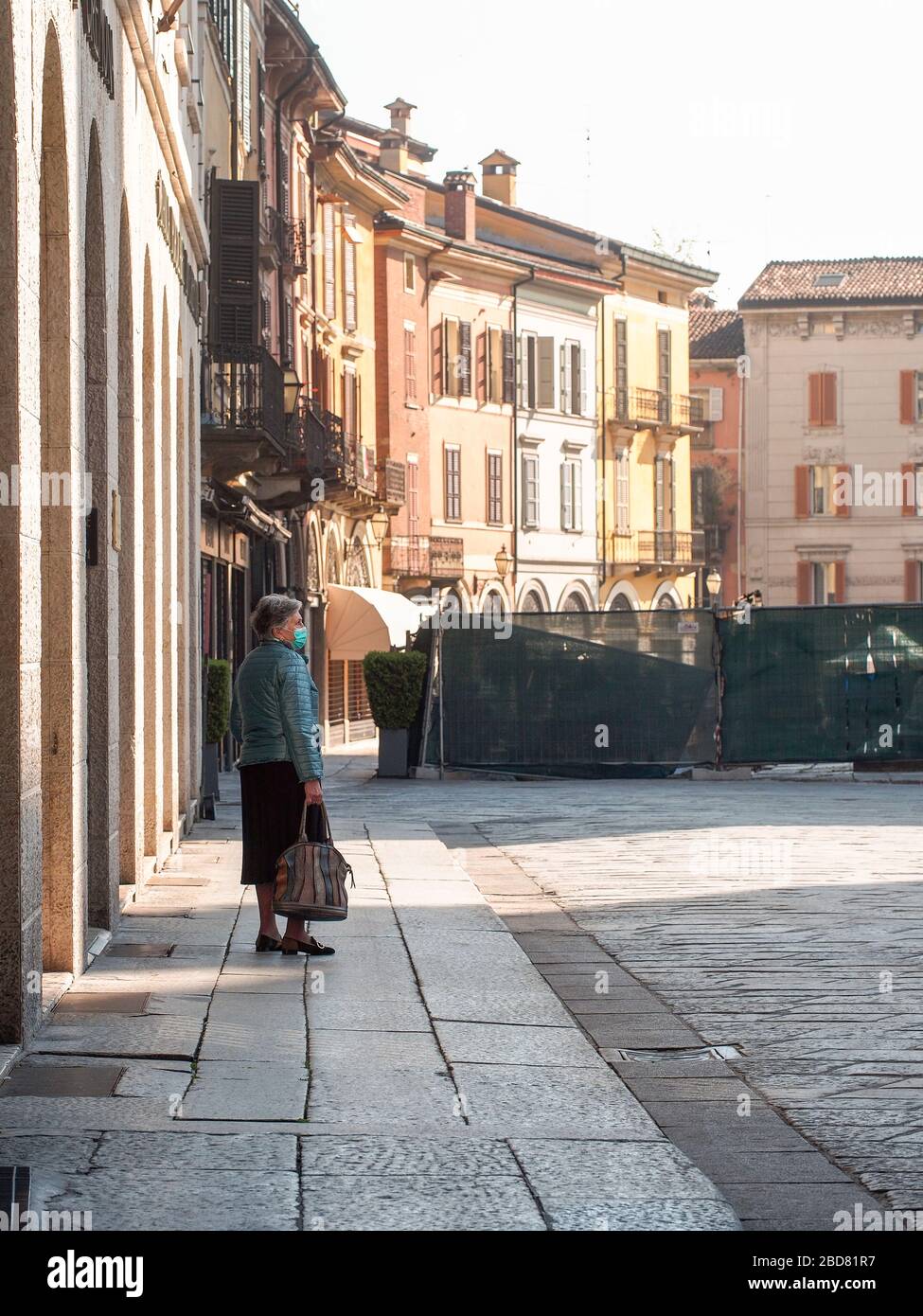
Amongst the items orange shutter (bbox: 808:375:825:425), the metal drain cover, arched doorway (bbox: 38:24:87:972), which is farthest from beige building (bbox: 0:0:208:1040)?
orange shutter (bbox: 808:375:825:425)

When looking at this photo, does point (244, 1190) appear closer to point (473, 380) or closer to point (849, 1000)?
point (849, 1000)

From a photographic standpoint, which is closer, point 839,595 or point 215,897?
point 215,897

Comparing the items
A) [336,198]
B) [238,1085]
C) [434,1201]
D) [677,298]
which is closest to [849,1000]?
[238,1085]

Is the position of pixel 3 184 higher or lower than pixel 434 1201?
higher

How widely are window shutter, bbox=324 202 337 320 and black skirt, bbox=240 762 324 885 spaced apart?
33.3 m

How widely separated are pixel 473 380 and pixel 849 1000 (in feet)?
147

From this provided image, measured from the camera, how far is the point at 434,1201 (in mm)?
5363

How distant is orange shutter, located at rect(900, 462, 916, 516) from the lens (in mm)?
64188

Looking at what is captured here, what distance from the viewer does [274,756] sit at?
33.5ft

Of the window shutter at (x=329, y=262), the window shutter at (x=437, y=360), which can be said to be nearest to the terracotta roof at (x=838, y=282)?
the window shutter at (x=437, y=360)

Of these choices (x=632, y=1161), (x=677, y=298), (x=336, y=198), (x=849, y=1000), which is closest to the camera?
(x=632, y=1161)

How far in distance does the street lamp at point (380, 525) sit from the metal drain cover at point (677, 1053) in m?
38.7

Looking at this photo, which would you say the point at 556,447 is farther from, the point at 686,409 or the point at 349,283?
the point at 349,283

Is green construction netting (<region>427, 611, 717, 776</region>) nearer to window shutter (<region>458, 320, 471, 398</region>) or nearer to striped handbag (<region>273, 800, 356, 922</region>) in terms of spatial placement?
striped handbag (<region>273, 800, 356, 922</region>)
